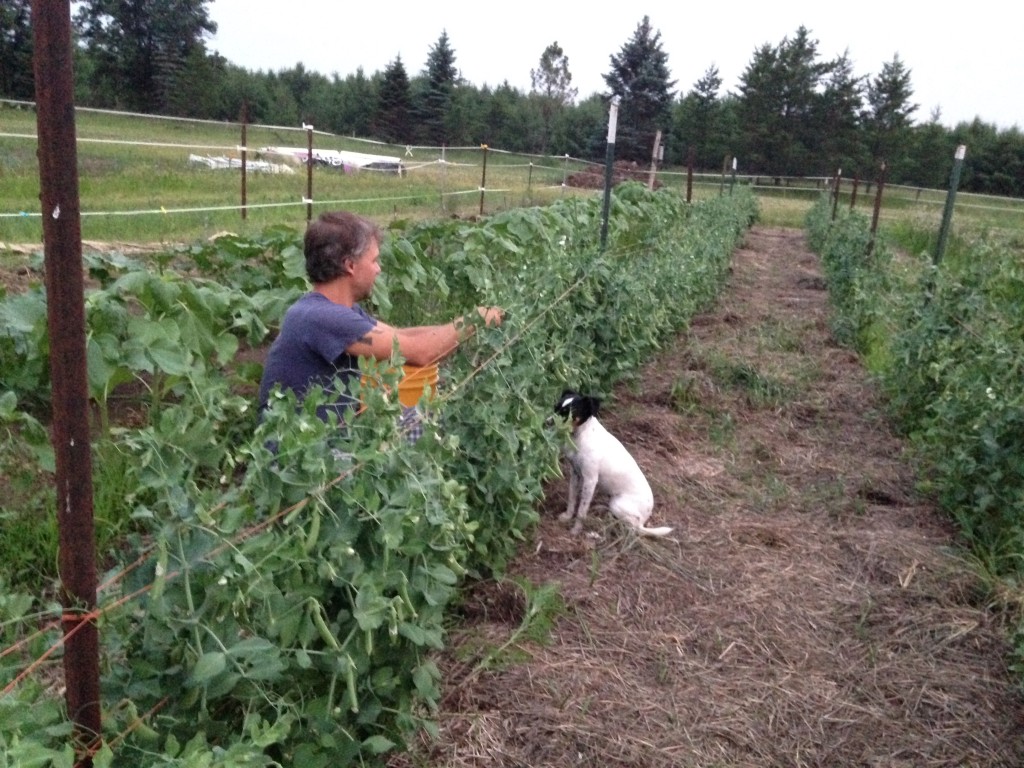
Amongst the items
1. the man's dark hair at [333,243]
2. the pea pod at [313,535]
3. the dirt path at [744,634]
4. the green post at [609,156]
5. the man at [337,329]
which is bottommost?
the dirt path at [744,634]

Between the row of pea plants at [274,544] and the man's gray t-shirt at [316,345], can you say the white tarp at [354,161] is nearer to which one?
the row of pea plants at [274,544]

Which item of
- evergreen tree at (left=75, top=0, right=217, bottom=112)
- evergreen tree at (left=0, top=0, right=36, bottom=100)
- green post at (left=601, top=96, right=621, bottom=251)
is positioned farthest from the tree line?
green post at (left=601, top=96, right=621, bottom=251)

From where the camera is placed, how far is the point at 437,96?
4441cm

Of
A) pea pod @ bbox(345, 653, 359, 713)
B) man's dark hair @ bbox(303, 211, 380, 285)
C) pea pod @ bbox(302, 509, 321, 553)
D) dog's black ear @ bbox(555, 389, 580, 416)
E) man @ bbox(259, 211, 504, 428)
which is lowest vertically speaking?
pea pod @ bbox(345, 653, 359, 713)

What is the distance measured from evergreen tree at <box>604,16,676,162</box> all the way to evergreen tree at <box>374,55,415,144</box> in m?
10.5

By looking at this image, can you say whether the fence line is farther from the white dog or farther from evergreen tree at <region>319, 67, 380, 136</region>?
evergreen tree at <region>319, 67, 380, 136</region>

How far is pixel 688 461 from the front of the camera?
480 centimetres

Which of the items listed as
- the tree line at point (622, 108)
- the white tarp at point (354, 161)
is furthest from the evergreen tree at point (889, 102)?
the white tarp at point (354, 161)

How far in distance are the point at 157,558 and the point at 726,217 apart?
12.9 m

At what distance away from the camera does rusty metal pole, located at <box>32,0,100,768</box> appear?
4.46 feet

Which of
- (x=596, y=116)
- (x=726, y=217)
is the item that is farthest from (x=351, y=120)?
(x=726, y=217)

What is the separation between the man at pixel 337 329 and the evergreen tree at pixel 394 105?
4104 centimetres

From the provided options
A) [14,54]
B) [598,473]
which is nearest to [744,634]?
[598,473]

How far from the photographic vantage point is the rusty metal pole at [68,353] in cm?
136
